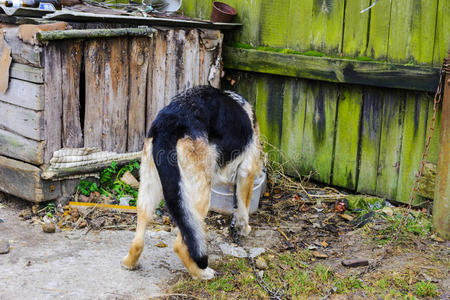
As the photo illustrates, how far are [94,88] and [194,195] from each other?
1.84 m

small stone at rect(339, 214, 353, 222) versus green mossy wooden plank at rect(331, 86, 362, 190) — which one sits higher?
green mossy wooden plank at rect(331, 86, 362, 190)

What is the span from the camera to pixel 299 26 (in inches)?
217

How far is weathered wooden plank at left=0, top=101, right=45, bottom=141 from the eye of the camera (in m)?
4.73

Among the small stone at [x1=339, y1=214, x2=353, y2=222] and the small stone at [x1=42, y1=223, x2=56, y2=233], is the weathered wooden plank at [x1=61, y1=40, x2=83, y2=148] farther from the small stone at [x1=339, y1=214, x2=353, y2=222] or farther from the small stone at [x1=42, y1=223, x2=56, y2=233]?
the small stone at [x1=339, y1=214, x2=353, y2=222]

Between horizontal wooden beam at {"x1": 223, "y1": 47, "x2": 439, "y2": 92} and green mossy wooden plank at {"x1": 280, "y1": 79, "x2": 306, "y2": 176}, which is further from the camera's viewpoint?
green mossy wooden plank at {"x1": 280, "y1": 79, "x2": 306, "y2": 176}

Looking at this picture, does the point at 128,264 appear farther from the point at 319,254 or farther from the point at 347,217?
the point at 347,217

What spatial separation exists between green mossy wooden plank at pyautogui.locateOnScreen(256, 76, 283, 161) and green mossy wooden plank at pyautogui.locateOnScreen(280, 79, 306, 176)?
0.24 feet

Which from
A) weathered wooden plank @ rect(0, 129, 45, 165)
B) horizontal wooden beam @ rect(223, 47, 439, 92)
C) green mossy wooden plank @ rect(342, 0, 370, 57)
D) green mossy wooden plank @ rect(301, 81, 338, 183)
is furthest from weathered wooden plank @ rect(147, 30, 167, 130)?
green mossy wooden plank @ rect(342, 0, 370, 57)

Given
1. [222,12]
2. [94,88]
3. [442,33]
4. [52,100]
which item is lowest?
[52,100]

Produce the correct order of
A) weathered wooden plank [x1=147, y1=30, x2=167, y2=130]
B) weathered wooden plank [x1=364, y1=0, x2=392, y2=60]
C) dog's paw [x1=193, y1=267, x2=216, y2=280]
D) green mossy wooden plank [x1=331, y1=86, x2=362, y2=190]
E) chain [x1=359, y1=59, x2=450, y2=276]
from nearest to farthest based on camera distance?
dog's paw [x1=193, y1=267, x2=216, y2=280] < chain [x1=359, y1=59, x2=450, y2=276] < weathered wooden plank [x1=364, y1=0, x2=392, y2=60] < green mossy wooden plank [x1=331, y1=86, x2=362, y2=190] < weathered wooden plank [x1=147, y1=30, x2=167, y2=130]

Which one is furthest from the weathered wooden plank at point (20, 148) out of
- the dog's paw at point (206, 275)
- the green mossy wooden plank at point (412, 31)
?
the green mossy wooden plank at point (412, 31)

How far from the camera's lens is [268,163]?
231 inches

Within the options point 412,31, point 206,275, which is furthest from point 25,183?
point 412,31

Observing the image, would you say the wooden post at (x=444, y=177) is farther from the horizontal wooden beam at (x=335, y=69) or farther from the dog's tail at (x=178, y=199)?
the dog's tail at (x=178, y=199)
